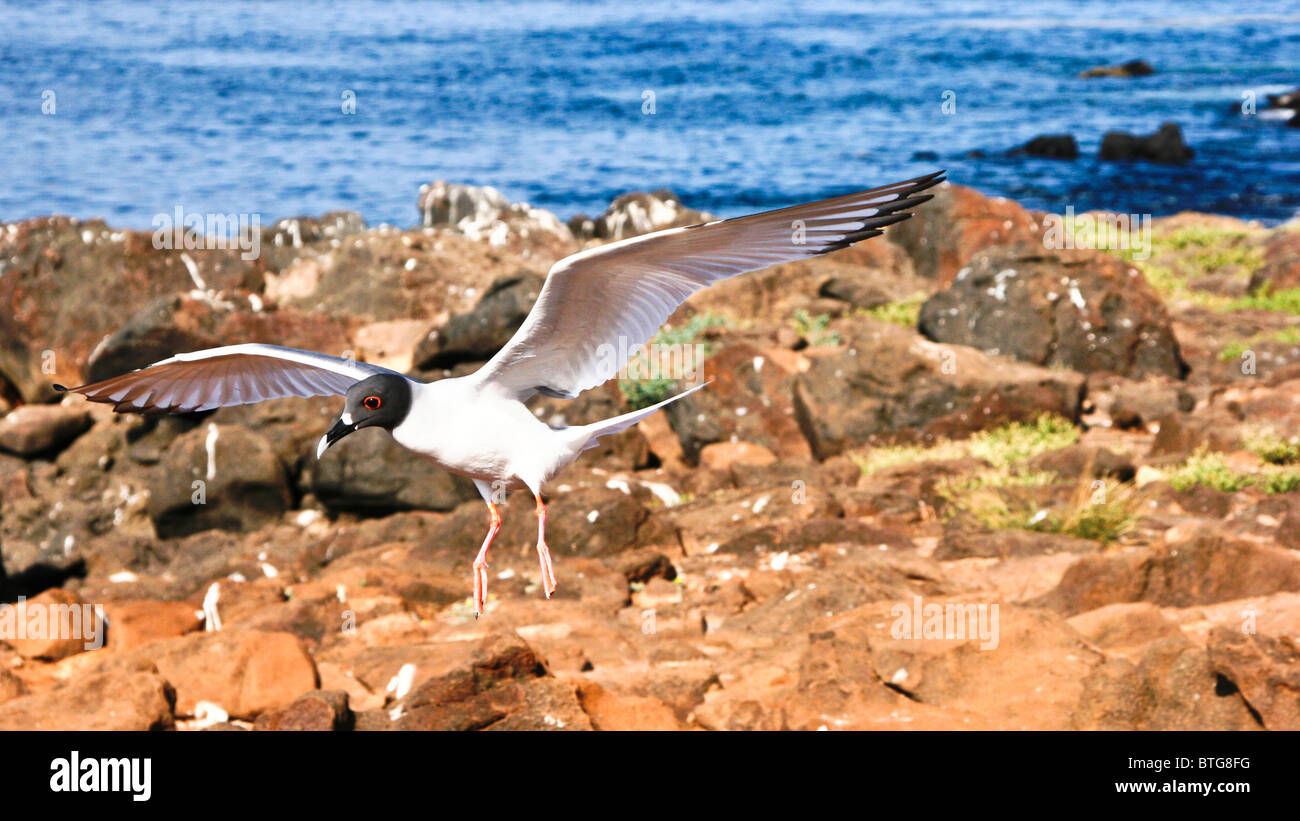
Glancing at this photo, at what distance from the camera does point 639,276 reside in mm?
3746

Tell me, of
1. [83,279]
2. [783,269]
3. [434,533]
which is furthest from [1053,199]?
[434,533]

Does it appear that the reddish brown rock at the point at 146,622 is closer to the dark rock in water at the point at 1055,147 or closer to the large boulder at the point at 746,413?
the large boulder at the point at 746,413

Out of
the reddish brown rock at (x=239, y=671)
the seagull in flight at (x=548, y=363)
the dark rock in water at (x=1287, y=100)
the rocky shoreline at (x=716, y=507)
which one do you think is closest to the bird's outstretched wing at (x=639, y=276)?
the seagull in flight at (x=548, y=363)

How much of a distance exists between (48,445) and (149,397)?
15.9 m

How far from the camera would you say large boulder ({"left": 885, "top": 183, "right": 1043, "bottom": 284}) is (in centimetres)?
2422

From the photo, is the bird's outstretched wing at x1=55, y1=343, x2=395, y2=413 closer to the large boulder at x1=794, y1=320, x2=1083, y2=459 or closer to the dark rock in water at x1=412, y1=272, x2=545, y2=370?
the dark rock in water at x1=412, y1=272, x2=545, y2=370

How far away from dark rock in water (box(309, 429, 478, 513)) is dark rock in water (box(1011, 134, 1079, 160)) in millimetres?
38635

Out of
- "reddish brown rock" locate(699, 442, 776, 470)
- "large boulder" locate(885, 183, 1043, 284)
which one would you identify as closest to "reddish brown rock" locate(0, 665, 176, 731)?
"reddish brown rock" locate(699, 442, 776, 470)

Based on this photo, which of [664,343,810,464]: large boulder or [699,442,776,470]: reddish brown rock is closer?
[699,442,776,470]: reddish brown rock

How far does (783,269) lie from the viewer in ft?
74.8

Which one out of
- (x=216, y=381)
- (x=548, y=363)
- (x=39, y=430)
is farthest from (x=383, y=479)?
(x=548, y=363)

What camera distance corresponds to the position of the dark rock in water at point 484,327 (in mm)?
16047

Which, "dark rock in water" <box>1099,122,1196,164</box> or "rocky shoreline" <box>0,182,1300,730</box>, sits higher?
"dark rock in water" <box>1099,122,1196,164</box>

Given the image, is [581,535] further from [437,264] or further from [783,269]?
[783,269]
